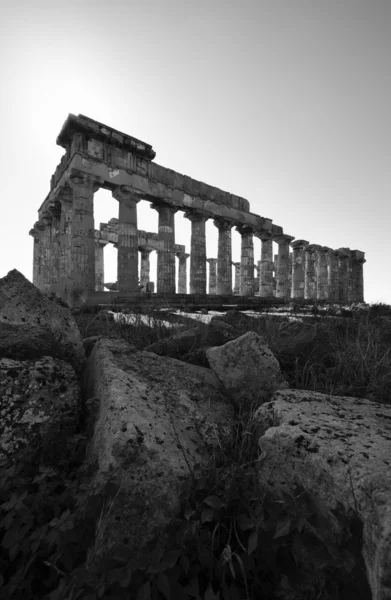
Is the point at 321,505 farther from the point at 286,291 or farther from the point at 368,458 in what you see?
the point at 286,291

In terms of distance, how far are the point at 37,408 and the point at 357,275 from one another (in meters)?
32.1

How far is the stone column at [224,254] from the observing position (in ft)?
53.9

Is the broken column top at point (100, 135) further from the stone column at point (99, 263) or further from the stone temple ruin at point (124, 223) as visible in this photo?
the stone column at point (99, 263)

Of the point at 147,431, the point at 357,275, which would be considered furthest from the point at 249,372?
the point at 357,275

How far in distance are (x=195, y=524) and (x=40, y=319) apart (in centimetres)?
156

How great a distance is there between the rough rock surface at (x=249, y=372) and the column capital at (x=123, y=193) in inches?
467

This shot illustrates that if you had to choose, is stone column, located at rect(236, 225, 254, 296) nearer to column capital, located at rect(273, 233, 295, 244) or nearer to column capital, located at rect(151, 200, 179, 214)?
column capital, located at rect(273, 233, 295, 244)

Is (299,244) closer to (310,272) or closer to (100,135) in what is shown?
(310,272)

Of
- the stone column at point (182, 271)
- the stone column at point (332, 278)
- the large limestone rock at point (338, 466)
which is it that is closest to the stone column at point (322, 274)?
the stone column at point (332, 278)

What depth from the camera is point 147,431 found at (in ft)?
4.05

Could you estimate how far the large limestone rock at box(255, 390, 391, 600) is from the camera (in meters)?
0.72

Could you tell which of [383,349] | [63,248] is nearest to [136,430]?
[383,349]

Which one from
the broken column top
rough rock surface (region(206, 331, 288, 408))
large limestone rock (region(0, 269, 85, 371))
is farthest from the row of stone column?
rough rock surface (region(206, 331, 288, 408))

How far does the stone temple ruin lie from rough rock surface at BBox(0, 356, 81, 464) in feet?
23.0
